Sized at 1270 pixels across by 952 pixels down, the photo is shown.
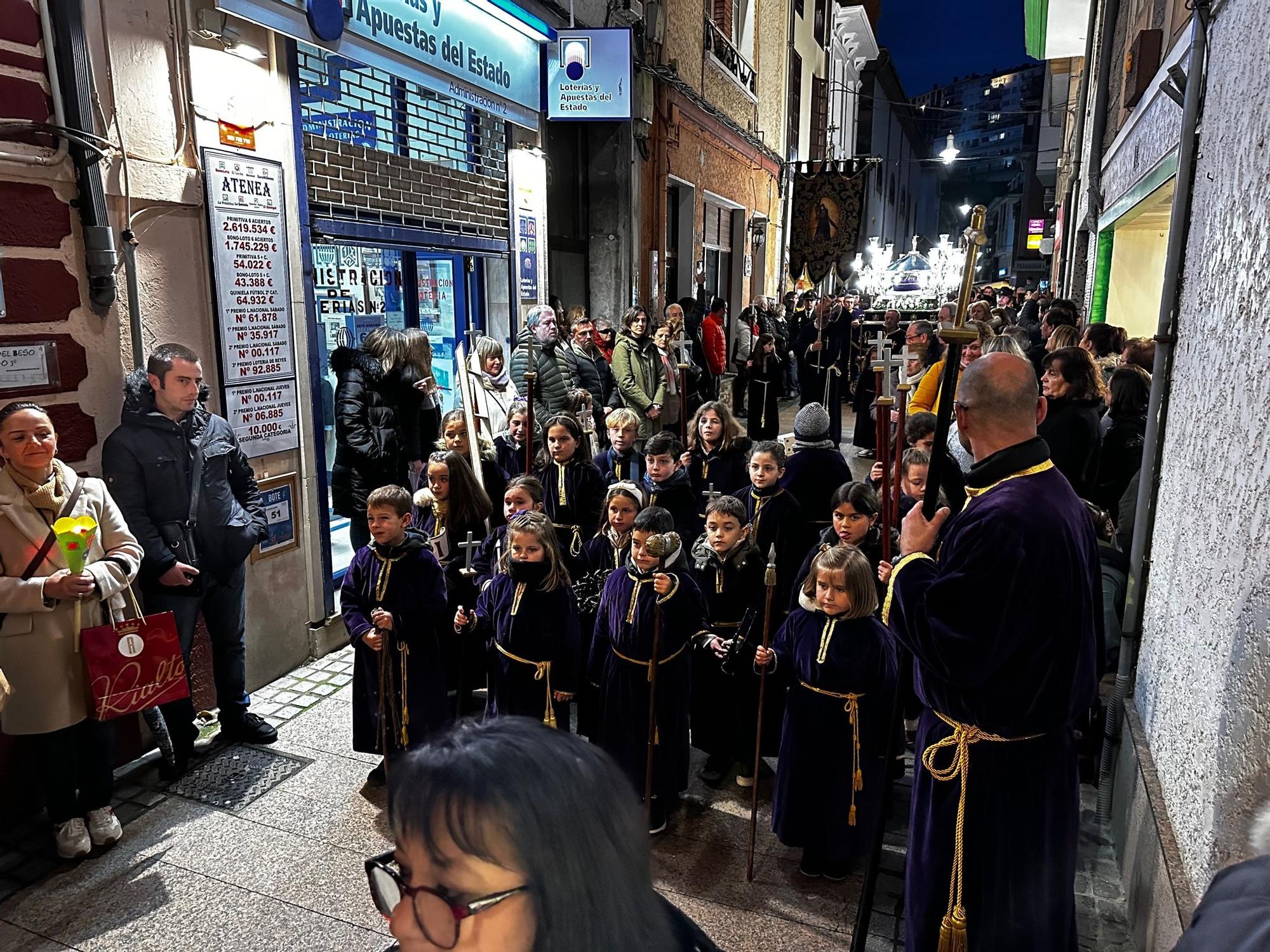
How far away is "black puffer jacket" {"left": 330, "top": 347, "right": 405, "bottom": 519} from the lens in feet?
20.5

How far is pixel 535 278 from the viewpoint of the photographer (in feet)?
31.7

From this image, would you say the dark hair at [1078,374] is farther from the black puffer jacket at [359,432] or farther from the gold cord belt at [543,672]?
the black puffer jacket at [359,432]

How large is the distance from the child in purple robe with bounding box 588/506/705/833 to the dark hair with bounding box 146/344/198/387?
2.41 meters

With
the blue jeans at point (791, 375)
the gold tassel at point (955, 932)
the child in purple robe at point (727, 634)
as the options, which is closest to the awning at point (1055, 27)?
the blue jeans at point (791, 375)

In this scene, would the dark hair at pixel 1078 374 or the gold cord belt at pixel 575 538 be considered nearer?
the dark hair at pixel 1078 374

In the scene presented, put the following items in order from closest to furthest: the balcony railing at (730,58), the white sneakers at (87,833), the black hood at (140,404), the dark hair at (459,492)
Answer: the white sneakers at (87,833)
the black hood at (140,404)
the dark hair at (459,492)
the balcony railing at (730,58)

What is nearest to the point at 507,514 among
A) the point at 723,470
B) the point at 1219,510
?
the point at 723,470

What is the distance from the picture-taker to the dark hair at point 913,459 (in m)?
4.95

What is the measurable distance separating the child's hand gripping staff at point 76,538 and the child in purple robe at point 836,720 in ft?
9.66

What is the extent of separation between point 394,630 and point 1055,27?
1675 cm

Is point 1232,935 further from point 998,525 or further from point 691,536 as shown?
point 691,536

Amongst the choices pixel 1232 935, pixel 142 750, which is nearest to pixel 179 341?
pixel 142 750

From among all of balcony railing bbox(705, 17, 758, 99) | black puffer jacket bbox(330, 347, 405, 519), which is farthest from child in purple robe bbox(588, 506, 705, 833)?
balcony railing bbox(705, 17, 758, 99)

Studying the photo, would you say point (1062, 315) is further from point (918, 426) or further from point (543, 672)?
point (543, 672)
